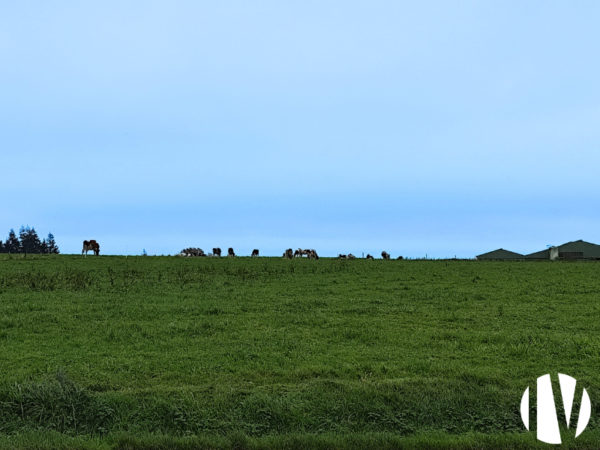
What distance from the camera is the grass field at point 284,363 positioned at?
9664mm

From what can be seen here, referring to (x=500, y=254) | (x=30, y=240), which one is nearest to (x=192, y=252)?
(x=500, y=254)

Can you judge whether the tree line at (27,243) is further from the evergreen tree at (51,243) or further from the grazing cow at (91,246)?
the grazing cow at (91,246)

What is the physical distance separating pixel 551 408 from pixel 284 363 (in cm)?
588

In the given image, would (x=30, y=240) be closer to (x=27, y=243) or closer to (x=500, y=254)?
(x=27, y=243)

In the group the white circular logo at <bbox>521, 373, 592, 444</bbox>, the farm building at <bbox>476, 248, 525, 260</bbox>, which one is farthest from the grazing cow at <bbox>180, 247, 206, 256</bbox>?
the farm building at <bbox>476, 248, 525, 260</bbox>

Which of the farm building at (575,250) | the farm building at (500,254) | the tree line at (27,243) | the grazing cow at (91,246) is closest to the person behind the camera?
the grazing cow at (91,246)

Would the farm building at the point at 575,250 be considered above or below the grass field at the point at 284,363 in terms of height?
above

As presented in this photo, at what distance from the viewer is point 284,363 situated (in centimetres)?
1316

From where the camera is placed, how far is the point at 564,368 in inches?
512

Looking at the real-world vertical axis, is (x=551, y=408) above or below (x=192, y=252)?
below

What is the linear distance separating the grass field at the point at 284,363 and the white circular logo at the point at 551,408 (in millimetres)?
195

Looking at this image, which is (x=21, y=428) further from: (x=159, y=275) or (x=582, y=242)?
(x=582, y=242)

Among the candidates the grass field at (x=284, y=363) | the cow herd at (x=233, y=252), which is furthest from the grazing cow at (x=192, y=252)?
the grass field at (x=284, y=363)

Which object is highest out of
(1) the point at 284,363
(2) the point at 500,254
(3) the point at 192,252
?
(2) the point at 500,254
